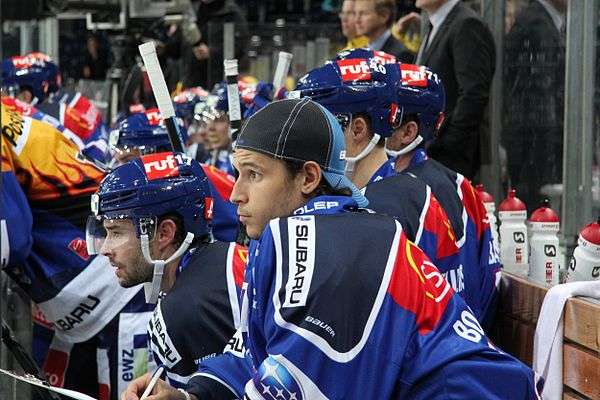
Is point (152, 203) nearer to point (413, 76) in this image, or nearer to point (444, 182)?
point (444, 182)

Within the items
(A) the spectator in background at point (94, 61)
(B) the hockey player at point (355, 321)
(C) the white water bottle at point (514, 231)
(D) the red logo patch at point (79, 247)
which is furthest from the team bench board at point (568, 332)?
(A) the spectator in background at point (94, 61)

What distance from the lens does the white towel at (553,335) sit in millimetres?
3754

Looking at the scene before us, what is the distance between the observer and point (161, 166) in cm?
436

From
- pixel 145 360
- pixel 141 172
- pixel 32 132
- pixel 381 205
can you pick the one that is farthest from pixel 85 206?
pixel 381 205

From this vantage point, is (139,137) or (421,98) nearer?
(421,98)

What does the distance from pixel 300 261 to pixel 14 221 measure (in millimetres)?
3100

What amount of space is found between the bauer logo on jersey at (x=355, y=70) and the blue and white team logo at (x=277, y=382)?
1.88 m

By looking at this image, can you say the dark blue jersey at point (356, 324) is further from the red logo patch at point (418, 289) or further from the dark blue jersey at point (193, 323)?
the dark blue jersey at point (193, 323)

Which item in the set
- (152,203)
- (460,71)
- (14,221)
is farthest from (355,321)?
(460,71)

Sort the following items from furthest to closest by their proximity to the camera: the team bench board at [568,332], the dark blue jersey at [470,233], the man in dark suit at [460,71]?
the man in dark suit at [460,71], the dark blue jersey at [470,233], the team bench board at [568,332]

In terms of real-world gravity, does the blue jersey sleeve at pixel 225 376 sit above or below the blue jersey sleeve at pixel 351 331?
below

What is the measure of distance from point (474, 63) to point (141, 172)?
2434 millimetres

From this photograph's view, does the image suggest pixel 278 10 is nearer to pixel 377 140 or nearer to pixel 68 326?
pixel 68 326

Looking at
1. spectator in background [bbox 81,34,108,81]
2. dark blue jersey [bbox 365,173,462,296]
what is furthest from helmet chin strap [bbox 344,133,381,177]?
spectator in background [bbox 81,34,108,81]
